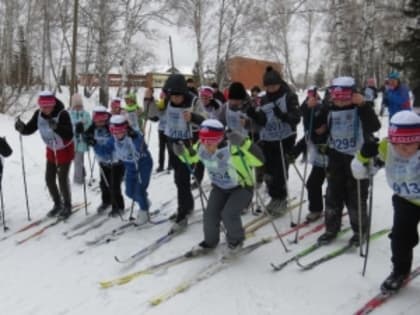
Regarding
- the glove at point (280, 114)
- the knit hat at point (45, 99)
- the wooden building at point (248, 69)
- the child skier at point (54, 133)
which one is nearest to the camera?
the glove at point (280, 114)

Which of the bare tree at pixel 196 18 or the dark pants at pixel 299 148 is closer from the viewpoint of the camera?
the dark pants at pixel 299 148

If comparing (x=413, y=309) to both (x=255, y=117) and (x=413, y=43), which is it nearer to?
(x=255, y=117)

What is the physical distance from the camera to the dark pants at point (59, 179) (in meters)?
7.05

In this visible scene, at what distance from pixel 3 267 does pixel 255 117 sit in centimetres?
340

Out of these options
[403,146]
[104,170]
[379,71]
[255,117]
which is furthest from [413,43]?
[379,71]

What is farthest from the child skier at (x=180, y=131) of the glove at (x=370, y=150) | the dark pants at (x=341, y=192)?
the glove at (x=370, y=150)

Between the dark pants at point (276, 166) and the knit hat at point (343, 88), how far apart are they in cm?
143

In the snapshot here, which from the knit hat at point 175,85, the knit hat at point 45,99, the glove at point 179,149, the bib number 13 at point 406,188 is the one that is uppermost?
the knit hat at point 175,85

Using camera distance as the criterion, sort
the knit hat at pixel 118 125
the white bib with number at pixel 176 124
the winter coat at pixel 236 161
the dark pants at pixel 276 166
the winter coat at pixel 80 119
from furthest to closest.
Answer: the winter coat at pixel 80 119 < the knit hat at pixel 118 125 < the dark pants at pixel 276 166 < the white bib with number at pixel 176 124 < the winter coat at pixel 236 161

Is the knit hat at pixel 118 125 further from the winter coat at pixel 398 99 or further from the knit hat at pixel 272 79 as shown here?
the winter coat at pixel 398 99

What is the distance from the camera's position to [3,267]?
562 cm

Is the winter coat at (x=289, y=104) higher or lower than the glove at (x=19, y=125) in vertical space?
higher

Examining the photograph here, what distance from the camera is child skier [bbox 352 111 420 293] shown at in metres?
3.72

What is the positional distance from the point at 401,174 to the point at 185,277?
220 cm
